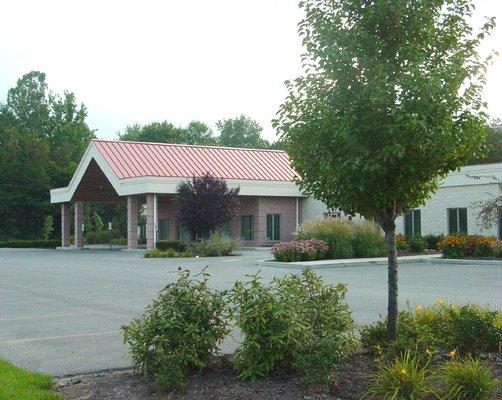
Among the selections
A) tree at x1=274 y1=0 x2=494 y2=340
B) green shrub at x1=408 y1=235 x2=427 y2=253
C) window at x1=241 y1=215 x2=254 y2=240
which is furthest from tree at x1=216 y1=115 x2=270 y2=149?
tree at x1=274 y1=0 x2=494 y2=340

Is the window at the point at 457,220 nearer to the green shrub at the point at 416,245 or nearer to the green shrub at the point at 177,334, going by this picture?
the green shrub at the point at 416,245

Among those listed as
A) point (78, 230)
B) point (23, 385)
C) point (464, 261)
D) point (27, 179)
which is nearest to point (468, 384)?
point (23, 385)

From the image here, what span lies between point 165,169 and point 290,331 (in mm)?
38450

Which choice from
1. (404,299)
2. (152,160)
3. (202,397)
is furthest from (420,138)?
(152,160)

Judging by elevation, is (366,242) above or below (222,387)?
above

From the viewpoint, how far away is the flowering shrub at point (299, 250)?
96.0 ft

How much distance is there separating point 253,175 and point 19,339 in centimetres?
3695

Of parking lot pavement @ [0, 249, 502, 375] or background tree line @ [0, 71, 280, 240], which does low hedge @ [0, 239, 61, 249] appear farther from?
parking lot pavement @ [0, 249, 502, 375]

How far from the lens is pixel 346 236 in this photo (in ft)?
104

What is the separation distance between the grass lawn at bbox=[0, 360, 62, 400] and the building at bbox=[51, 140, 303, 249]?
1304 inches

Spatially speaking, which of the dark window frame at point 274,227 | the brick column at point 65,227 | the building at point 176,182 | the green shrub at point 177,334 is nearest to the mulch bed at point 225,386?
the green shrub at point 177,334

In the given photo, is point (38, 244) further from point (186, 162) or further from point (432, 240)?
point (432, 240)

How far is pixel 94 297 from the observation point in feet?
53.9

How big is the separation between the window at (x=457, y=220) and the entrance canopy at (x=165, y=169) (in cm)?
979
